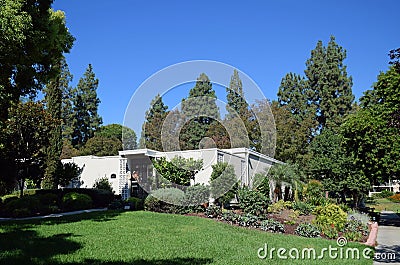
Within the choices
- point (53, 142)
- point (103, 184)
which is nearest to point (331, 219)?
point (103, 184)

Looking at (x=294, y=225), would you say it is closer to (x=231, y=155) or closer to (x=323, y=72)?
(x=231, y=155)

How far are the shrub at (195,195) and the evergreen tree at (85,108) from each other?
1251 inches

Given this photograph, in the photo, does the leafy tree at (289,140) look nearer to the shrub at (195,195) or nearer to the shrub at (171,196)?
the shrub at (195,195)

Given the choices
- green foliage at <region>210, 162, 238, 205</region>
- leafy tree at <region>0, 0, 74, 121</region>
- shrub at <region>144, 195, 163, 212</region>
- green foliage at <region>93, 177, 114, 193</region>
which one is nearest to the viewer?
leafy tree at <region>0, 0, 74, 121</region>

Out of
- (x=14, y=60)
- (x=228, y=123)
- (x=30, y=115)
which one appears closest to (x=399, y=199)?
(x=228, y=123)

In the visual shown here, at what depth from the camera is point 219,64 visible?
1295 centimetres

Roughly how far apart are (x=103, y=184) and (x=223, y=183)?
8052 mm

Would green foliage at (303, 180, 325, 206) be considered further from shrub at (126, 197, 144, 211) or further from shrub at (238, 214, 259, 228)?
shrub at (238, 214, 259, 228)

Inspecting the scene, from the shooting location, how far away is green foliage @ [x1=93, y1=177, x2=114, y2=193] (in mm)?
20938

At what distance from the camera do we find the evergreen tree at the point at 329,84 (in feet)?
121

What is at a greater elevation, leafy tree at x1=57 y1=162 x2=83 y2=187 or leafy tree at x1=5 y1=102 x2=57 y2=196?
leafy tree at x1=5 y1=102 x2=57 y2=196

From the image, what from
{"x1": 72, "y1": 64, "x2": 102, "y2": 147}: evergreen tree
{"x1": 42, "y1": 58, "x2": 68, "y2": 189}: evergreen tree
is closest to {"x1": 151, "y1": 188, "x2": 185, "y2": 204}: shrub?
{"x1": 42, "y1": 58, "x2": 68, "y2": 189}: evergreen tree

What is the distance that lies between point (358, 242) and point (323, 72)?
3015 cm

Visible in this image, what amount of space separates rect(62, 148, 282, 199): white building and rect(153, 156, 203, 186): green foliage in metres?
0.57
